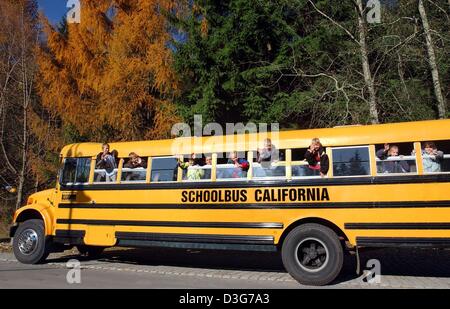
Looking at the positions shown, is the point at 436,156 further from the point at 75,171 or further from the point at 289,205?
the point at 75,171

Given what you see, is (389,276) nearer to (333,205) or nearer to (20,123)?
(333,205)

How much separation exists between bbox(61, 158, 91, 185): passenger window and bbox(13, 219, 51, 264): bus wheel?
1.06 metres

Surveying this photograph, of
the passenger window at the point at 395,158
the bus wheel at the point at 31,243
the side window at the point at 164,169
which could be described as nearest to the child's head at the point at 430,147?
the passenger window at the point at 395,158

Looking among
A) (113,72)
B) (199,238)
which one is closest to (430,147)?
(199,238)

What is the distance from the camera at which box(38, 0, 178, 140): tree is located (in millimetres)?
14594

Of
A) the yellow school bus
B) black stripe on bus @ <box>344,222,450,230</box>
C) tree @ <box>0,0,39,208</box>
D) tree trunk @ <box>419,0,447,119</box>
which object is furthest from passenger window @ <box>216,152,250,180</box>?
tree @ <box>0,0,39,208</box>

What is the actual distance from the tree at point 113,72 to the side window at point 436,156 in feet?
28.3

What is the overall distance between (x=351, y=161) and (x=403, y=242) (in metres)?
1.43

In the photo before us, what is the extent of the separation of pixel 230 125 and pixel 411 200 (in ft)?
22.3

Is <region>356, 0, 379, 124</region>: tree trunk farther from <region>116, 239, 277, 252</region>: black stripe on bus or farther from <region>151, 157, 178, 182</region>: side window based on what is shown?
<region>151, 157, 178, 182</region>: side window

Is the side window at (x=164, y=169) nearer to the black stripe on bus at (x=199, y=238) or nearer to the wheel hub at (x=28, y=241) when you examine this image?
the black stripe on bus at (x=199, y=238)

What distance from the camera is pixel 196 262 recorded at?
401 inches
